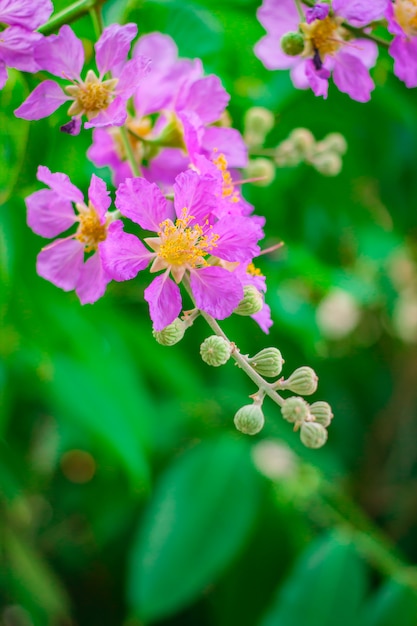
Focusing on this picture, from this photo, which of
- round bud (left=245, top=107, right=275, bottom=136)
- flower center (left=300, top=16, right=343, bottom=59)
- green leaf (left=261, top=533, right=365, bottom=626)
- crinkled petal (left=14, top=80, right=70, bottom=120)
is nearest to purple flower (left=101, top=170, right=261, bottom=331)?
crinkled petal (left=14, top=80, right=70, bottom=120)

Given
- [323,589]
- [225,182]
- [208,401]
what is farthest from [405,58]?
[208,401]

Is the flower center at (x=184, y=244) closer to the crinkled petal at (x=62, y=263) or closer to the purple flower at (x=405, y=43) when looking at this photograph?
the crinkled petal at (x=62, y=263)

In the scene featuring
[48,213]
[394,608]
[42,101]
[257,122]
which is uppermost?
[42,101]

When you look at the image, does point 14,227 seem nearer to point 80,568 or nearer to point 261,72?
point 261,72

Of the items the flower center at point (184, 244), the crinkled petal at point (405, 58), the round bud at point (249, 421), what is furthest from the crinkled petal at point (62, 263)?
the crinkled petal at point (405, 58)

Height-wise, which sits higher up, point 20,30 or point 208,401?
point 20,30

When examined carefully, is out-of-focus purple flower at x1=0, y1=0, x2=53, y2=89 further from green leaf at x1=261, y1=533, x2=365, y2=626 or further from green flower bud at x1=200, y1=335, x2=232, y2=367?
green leaf at x1=261, y1=533, x2=365, y2=626

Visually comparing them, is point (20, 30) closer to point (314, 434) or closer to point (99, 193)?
point (99, 193)
